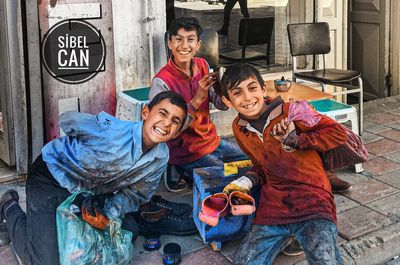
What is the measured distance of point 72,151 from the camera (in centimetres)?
317

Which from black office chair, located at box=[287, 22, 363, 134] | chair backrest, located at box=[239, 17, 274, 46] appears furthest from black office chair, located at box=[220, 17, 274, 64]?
black office chair, located at box=[287, 22, 363, 134]

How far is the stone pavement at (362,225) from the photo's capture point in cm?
345

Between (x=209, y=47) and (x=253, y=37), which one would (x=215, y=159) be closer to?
(x=209, y=47)

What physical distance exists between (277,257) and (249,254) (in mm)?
361

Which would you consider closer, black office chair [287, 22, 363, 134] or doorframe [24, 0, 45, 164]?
doorframe [24, 0, 45, 164]

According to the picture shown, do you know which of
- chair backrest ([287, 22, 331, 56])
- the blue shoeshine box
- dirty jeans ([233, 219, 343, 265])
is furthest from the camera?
chair backrest ([287, 22, 331, 56])

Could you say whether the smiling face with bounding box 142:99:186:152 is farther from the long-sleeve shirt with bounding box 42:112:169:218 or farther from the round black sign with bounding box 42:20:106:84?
the round black sign with bounding box 42:20:106:84

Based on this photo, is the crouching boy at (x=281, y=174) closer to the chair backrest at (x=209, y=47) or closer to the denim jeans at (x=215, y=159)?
the denim jeans at (x=215, y=159)

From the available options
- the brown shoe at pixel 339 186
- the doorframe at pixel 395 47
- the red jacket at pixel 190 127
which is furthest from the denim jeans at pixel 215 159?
the doorframe at pixel 395 47

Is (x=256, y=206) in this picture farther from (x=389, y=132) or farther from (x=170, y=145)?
(x=389, y=132)

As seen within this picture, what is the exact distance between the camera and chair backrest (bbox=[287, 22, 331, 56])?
6.00m

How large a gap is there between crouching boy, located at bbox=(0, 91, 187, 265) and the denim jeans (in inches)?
34.5

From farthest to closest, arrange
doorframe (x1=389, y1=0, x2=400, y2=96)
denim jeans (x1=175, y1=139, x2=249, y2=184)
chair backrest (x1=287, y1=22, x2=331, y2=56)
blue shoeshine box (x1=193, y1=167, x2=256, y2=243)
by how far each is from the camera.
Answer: doorframe (x1=389, y1=0, x2=400, y2=96) → chair backrest (x1=287, y1=22, x2=331, y2=56) → denim jeans (x1=175, y1=139, x2=249, y2=184) → blue shoeshine box (x1=193, y1=167, x2=256, y2=243)

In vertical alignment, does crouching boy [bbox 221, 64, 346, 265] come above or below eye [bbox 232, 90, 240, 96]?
below
